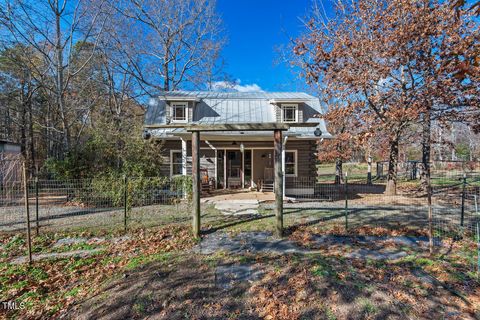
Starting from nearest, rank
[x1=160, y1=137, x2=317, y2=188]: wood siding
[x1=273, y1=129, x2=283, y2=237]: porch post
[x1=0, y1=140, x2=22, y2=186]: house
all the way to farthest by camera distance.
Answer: [x1=273, y1=129, x2=283, y2=237]: porch post, [x1=0, y1=140, x2=22, y2=186]: house, [x1=160, y1=137, x2=317, y2=188]: wood siding

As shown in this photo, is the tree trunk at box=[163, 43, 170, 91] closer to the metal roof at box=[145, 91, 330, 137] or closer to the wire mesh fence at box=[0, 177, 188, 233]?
the metal roof at box=[145, 91, 330, 137]

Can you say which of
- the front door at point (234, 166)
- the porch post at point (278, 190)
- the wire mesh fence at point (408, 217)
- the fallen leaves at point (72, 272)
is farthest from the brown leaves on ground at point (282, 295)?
the front door at point (234, 166)

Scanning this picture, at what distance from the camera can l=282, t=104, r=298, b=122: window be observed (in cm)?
1334

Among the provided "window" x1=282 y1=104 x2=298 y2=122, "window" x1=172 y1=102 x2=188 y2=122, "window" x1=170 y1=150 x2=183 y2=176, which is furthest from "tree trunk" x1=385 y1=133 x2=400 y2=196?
"window" x1=172 y1=102 x2=188 y2=122

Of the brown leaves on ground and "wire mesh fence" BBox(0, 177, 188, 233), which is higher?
"wire mesh fence" BBox(0, 177, 188, 233)

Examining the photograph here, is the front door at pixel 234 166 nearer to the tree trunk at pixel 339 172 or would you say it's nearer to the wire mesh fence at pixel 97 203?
the wire mesh fence at pixel 97 203

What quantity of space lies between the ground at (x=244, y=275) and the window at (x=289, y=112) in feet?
27.3

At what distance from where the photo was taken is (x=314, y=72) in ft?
38.0

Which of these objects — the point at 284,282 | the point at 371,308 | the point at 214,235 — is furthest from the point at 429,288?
the point at 214,235

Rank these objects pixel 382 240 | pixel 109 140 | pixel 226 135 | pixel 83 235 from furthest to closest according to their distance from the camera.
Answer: pixel 226 135
pixel 109 140
pixel 83 235
pixel 382 240

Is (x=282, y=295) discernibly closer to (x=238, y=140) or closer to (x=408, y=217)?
(x=408, y=217)

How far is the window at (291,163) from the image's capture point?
493 inches

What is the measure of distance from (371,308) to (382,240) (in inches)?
120

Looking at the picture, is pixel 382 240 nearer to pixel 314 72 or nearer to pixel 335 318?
pixel 335 318
